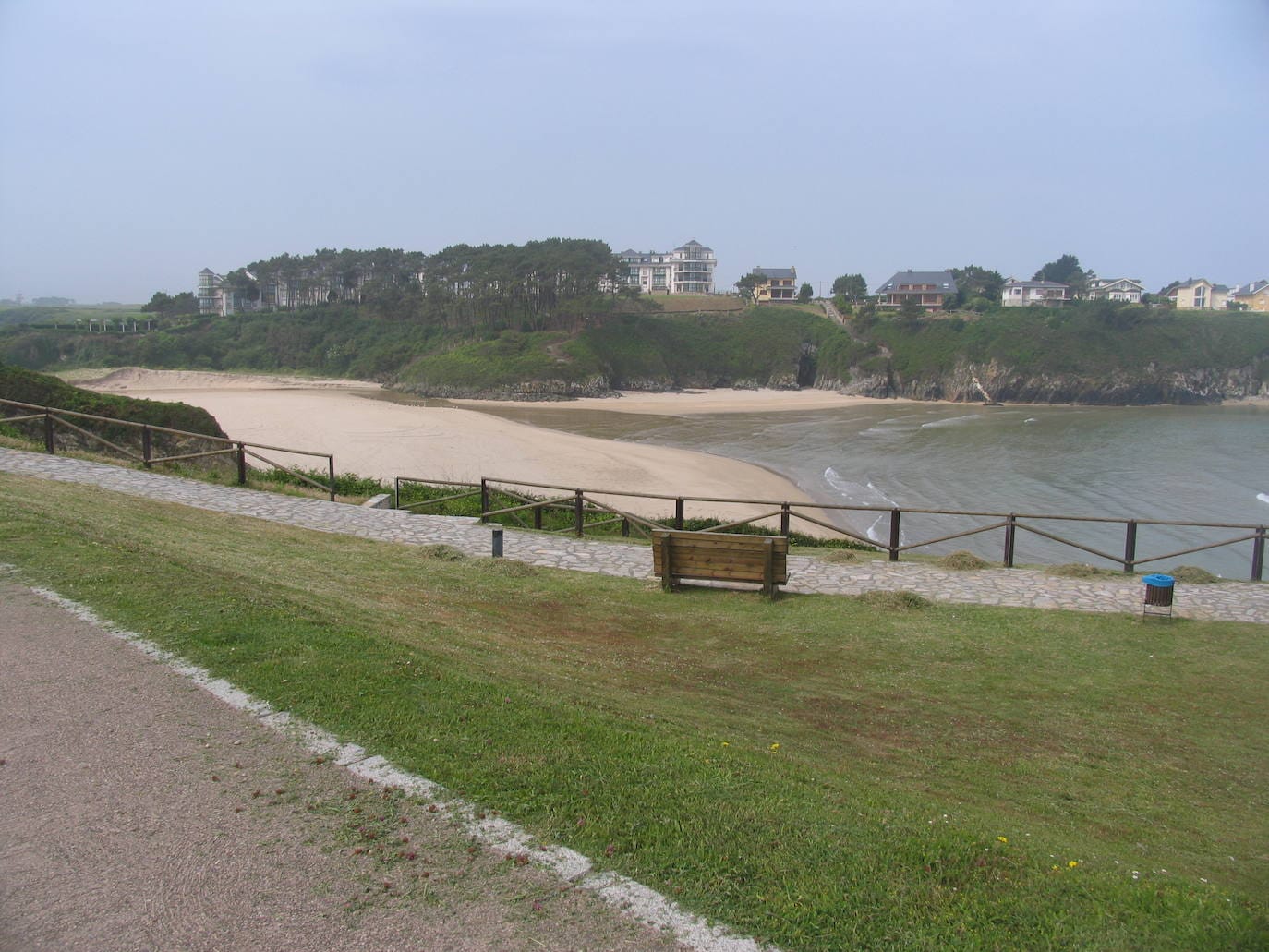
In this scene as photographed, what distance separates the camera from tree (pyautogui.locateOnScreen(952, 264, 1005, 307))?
127688 millimetres

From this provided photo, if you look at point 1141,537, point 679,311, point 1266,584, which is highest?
point 679,311

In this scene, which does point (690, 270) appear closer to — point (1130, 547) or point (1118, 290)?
point (1118, 290)

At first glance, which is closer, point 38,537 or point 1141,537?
point 38,537

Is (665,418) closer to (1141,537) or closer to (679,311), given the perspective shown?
(1141,537)

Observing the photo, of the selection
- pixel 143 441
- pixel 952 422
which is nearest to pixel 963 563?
pixel 143 441

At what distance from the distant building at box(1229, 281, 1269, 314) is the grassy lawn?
146513mm

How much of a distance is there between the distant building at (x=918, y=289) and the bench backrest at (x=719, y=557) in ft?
361

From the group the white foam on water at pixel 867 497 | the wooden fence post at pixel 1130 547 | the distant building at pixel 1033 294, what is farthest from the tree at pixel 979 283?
the wooden fence post at pixel 1130 547

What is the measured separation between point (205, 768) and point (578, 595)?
603 centimetres

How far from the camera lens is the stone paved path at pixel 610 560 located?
37.0ft

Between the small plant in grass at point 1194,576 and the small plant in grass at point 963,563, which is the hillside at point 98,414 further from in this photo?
the small plant in grass at point 1194,576

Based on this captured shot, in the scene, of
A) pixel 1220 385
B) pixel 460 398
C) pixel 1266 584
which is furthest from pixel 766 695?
pixel 1220 385

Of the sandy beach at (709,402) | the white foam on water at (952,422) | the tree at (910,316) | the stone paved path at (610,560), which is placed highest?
the tree at (910,316)

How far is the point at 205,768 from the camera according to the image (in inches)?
189
